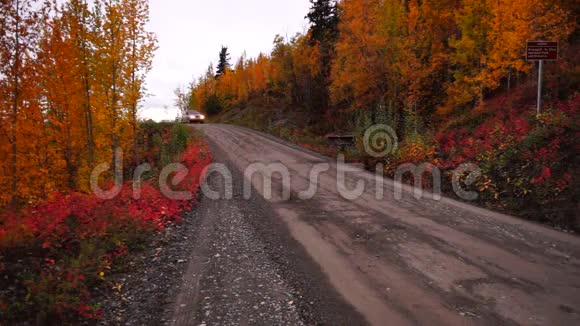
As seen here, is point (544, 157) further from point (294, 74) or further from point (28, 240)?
point (294, 74)

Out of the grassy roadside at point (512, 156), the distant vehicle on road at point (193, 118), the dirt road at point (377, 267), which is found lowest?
the dirt road at point (377, 267)

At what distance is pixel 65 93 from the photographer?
487 inches

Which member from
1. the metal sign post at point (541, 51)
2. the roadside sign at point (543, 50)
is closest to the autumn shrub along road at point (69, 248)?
the metal sign post at point (541, 51)

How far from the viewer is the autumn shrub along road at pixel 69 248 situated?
4.77 meters

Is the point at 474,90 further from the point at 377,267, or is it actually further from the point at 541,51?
the point at 377,267

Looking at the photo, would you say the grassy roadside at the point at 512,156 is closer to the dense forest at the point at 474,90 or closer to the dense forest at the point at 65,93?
the dense forest at the point at 474,90

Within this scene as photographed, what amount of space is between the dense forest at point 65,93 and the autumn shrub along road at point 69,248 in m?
1.81

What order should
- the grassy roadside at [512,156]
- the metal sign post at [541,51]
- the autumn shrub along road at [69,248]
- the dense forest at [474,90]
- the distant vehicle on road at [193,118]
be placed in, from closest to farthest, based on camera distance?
the autumn shrub along road at [69,248] < the grassy roadside at [512,156] < the dense forest at [474,90] < the metal sign post at [541,51] < the distant vehicle on road at [193,118]

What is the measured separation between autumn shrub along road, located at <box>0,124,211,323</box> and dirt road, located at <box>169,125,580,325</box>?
1381mm

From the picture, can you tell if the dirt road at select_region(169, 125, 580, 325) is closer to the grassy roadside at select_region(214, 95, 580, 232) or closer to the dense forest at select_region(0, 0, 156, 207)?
the grassy roadside at select_region(214, 95, 580, 232)

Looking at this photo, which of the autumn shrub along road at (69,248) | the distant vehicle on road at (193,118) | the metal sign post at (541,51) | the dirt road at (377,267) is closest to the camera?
the dirt road at (377,267)

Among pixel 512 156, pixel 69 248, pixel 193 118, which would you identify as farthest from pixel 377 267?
pixel 193 118

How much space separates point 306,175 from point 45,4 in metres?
10.4

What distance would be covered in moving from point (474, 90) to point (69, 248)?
18465 mm
